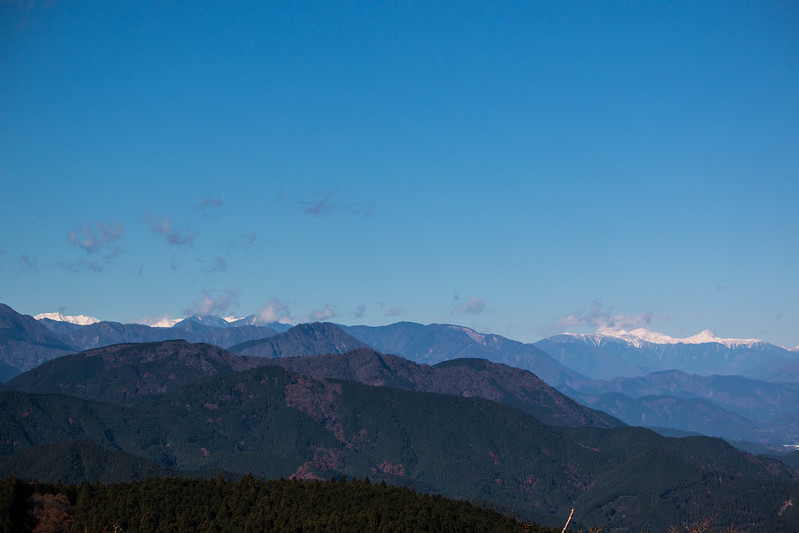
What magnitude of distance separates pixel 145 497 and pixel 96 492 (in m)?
11.4

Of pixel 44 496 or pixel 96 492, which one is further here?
pixel 96 492

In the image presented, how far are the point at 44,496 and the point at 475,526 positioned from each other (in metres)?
94.1

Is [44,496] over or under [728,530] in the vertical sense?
under

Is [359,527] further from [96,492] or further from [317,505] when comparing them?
[96,492]

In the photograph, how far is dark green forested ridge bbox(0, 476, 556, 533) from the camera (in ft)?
552

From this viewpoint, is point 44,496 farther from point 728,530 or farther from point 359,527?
point 728,530

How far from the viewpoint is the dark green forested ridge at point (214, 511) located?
168m

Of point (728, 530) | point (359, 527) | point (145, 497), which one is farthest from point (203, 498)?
point (728, 530)

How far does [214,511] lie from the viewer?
186m

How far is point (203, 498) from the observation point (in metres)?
194

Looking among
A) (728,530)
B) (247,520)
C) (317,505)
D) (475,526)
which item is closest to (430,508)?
(475,526)

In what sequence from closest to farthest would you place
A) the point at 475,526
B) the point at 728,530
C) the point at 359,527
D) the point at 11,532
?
the point at 728,530, the point at 11,532, the point at 359,527, the point at 475,526

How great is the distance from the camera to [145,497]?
18962 cm

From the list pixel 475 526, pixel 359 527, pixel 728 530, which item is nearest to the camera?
pixel 728 530
